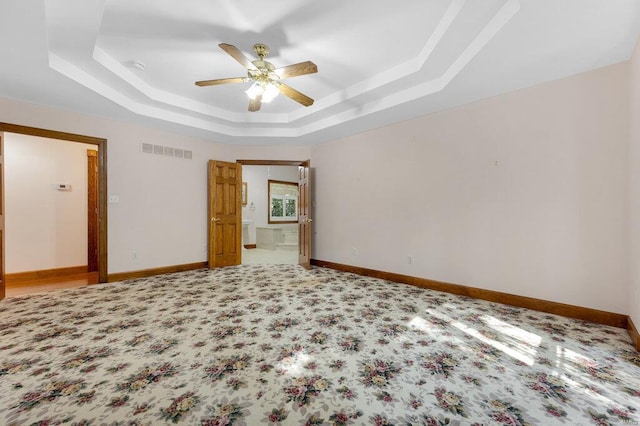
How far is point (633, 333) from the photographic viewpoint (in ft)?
7.95

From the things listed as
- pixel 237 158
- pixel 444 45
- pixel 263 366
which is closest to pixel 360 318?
pixel 263 366

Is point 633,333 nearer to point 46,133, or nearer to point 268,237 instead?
point 46,133

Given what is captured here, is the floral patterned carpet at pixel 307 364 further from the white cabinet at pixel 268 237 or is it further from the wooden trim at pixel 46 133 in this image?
the white cabinet at pixel 268 237

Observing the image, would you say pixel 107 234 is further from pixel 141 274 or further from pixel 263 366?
pixel 263 366

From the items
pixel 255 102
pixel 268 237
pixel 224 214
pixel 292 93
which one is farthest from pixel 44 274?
pixel 292 93

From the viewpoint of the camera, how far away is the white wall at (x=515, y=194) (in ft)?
9.14

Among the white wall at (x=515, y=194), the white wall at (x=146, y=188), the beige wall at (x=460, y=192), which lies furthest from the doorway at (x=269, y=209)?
the white wall at (x=515, y=194)

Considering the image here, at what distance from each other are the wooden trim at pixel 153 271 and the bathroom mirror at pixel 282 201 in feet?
→ 13.4

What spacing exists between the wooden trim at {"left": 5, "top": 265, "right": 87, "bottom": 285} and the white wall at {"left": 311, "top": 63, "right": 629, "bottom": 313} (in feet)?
17.9

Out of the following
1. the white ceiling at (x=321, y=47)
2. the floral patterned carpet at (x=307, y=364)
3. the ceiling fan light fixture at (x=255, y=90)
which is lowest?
the floral patterned carpet at (x=307, y=364)

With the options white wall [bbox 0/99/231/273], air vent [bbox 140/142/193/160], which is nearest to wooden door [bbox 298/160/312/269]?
white wall [bbox 0/99/231/273]

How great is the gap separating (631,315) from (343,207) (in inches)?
156

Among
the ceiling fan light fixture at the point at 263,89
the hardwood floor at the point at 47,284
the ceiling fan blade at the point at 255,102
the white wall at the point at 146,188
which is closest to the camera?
the ceiling fan light fixture at the point at 263,89

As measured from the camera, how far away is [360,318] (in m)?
2.92
